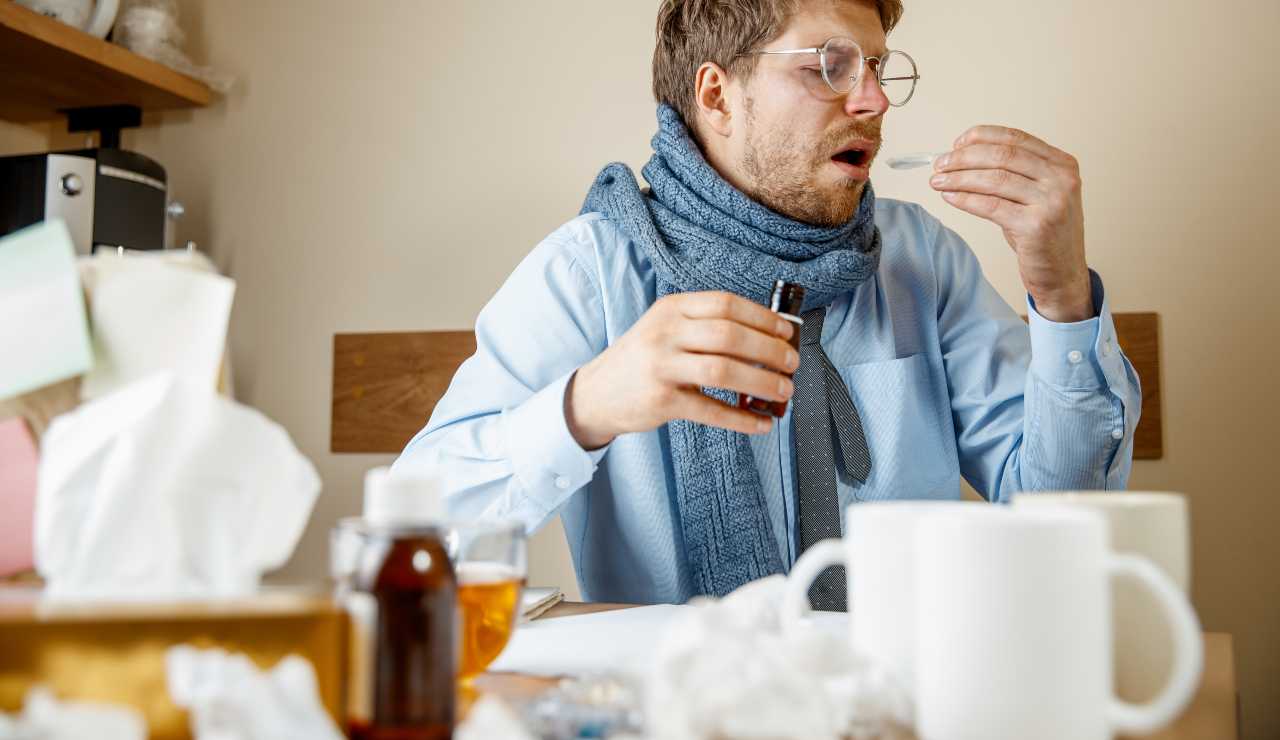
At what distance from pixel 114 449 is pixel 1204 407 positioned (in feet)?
5.73

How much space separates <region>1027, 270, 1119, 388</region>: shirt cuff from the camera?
1246 millimetres

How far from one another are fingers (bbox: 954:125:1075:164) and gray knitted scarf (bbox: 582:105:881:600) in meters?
0.24

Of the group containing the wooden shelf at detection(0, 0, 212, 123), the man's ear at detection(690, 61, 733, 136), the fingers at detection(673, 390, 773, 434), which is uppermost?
the wooden shelf at detection(0, 0, 212, 123)

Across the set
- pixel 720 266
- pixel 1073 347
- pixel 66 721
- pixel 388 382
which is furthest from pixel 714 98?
pixel 66 721

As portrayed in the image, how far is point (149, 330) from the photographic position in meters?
0.59

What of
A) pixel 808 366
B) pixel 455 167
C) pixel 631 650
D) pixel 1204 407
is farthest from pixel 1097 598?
pixel 455 167

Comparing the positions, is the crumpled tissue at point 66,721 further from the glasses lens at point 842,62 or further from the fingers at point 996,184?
the glasses lens at point 842,62

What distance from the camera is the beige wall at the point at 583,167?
1.77 m

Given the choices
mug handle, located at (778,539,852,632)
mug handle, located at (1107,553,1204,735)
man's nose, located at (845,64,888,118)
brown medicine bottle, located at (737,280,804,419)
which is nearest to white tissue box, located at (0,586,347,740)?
mug handle, located at (778,539,852,632)

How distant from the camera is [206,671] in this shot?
0.45 metres

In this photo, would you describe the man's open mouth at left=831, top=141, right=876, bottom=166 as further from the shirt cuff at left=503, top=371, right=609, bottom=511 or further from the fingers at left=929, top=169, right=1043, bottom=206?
the shirt cuff at left=503, top=371, right=609, bottom=511

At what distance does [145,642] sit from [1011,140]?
107 centimetres

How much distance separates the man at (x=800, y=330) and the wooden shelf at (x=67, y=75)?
1060 millimetres

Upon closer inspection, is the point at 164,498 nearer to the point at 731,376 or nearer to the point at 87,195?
the point at 731,376
